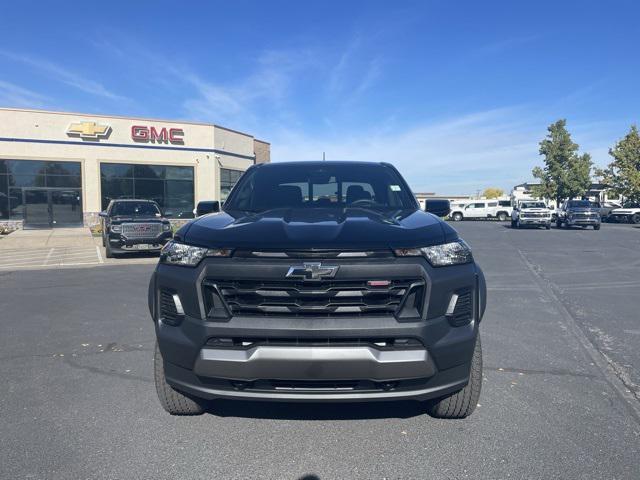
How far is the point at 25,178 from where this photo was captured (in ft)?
85.2

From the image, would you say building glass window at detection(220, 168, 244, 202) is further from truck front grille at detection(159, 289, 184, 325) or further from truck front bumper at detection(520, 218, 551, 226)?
truck front grille at detection(159, 289, 184, 325)

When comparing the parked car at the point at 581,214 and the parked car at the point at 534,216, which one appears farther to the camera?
the parked car at the point at 534,216

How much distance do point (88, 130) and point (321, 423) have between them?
27.3 metres

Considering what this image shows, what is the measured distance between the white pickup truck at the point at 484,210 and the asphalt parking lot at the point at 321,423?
39087mm

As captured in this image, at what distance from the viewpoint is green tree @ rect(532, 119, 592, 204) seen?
159ft

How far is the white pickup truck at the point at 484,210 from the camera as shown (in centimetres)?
4350

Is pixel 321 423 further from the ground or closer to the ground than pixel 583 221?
closer to the ground

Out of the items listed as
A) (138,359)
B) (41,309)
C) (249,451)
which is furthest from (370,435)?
(41,309)

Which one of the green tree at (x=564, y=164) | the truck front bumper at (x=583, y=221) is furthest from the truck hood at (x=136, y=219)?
the green tree at (x=564, y=164)

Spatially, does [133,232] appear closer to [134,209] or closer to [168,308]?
[134,209]

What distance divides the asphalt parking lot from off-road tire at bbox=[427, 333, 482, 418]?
9 cm

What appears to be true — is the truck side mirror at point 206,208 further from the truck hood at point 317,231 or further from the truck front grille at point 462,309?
the truck front grille at point 462,309

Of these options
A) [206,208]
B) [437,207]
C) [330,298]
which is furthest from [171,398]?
[437,207]

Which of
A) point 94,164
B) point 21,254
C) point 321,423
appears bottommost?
point 21,254
